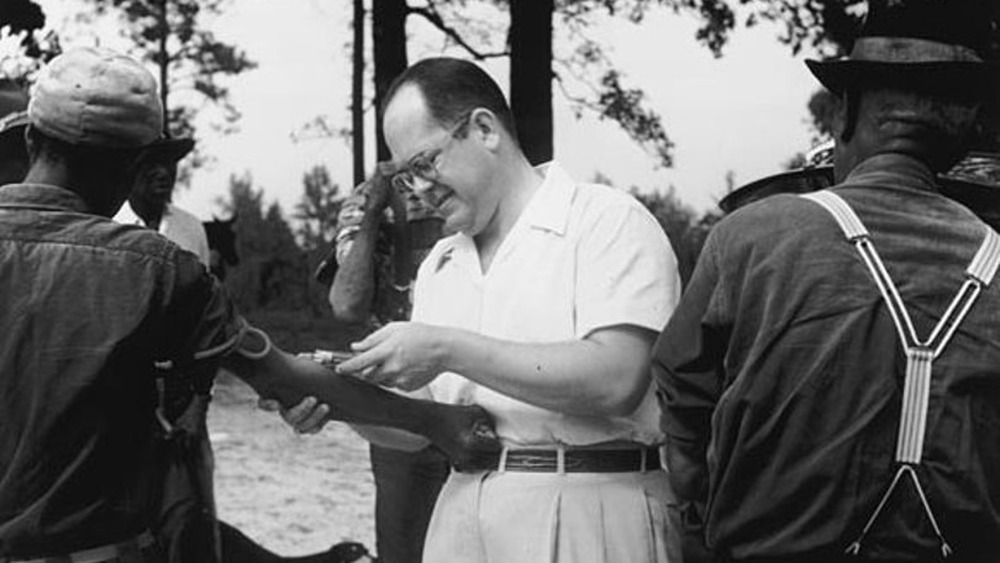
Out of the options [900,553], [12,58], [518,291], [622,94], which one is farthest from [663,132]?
[900,553]

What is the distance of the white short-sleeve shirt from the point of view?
2652mm

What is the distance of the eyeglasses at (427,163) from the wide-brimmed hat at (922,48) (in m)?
0.80

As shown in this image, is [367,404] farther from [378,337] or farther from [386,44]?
[386,44]

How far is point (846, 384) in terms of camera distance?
2.14 m

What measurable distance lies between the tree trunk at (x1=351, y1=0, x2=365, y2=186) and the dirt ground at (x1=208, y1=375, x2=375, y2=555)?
2.22 metres

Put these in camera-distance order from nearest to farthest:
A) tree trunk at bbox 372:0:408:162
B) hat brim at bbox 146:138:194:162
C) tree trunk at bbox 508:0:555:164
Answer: hat brim at bbox 146:138:194:162 < tree trunk at bbox 508:0:555:164 < tree trunk at bbox 372:0:408:162

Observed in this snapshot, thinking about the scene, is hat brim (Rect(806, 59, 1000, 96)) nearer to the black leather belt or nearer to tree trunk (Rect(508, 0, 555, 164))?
the black leather belt

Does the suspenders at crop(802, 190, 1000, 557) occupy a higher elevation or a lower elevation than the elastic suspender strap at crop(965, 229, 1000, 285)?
lower

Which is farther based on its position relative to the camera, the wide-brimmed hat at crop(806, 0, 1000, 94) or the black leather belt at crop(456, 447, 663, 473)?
the black leather belt at crop(456, 447, 663, 473)

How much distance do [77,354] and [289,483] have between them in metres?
5.84

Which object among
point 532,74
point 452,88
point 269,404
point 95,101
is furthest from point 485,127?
point 532,74

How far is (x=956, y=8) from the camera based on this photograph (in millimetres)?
2375

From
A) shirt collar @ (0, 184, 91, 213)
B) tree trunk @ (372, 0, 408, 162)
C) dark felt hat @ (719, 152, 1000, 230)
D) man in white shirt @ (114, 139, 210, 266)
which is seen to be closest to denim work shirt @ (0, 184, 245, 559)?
shirt collar @ (0, 184, 91, 213)

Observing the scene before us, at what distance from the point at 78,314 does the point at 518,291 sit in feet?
3.05
